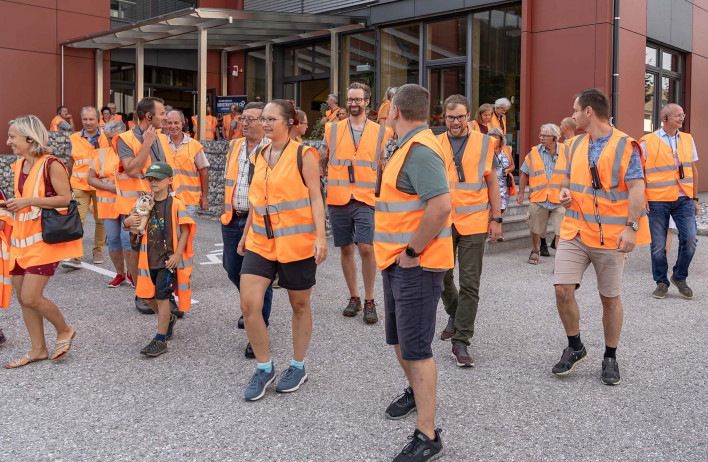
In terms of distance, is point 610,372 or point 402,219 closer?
point 402,219

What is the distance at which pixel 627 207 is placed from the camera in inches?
182

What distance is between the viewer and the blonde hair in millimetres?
4902

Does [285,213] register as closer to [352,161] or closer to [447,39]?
[352,161]

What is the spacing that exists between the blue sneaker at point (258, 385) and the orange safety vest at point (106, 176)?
348 centimetres

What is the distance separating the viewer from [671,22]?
1593cm

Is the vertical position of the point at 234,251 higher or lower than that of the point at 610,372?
higher

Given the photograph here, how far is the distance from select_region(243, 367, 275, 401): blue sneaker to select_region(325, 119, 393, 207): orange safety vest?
90.2 inches

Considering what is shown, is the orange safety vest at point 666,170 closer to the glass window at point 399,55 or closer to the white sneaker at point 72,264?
the white sneaker at point 72,264

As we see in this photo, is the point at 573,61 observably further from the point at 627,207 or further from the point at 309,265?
the point at 309,265

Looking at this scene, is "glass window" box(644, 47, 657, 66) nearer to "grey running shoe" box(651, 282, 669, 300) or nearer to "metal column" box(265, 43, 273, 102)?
"grey running shoe" box(651, 282, 669, 300)

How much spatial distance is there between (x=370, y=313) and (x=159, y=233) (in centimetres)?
202

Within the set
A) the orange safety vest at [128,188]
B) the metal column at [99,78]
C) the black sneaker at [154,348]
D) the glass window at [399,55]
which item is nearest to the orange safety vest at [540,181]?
the orange safety vest at [128,188]

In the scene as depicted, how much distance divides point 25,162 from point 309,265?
2.40 meters

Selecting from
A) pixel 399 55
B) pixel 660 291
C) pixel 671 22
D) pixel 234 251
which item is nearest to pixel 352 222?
pixel 234 251
